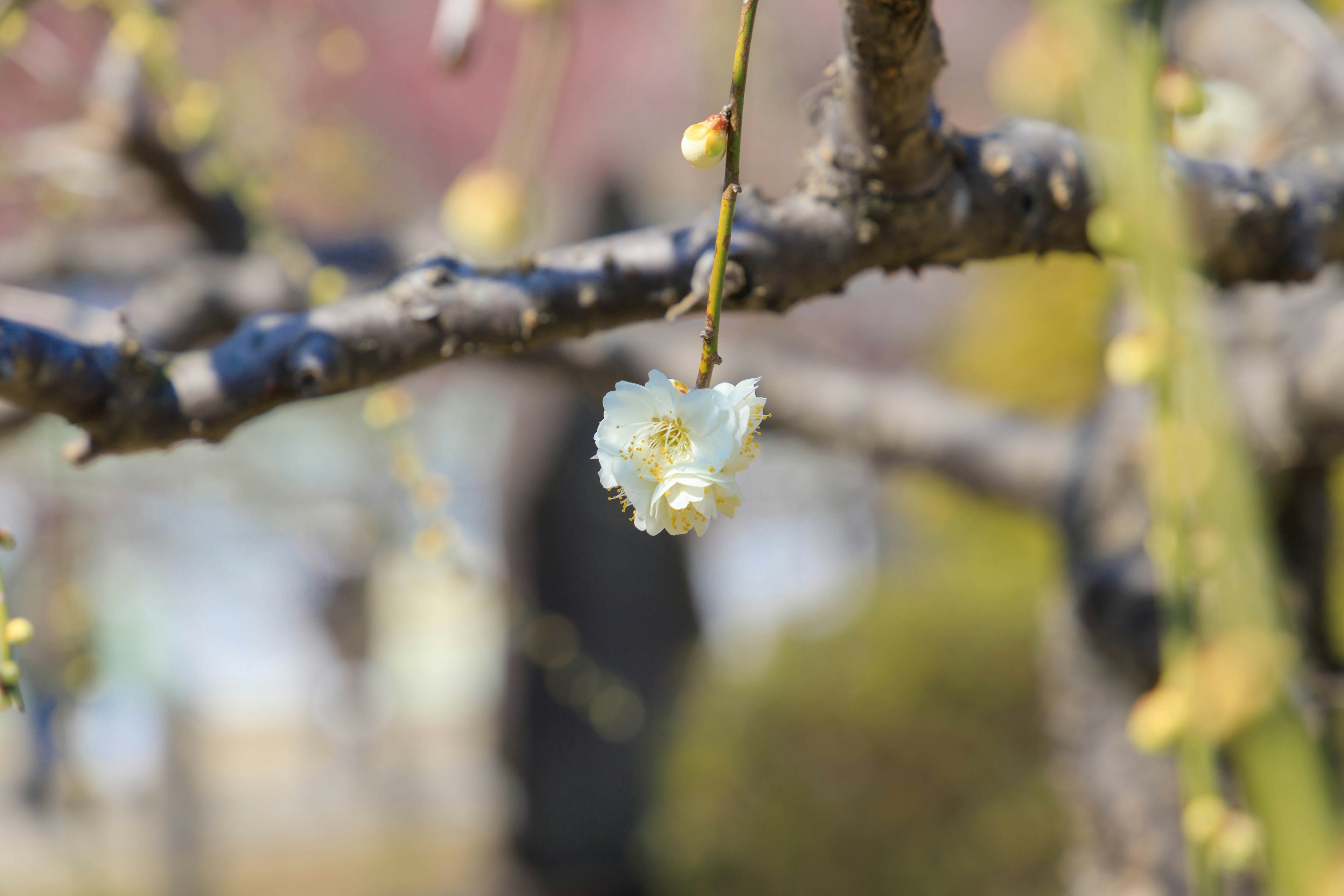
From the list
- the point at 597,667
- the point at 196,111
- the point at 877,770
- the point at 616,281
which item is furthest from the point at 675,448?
the point at 597,667

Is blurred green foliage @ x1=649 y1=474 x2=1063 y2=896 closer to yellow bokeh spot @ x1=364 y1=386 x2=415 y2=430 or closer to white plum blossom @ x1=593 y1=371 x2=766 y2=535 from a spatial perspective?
yellow bokeh spot @ x1=364 y1=386 x2=415 y2=430

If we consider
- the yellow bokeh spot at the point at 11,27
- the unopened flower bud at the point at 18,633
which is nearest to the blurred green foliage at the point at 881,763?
the yellow bokeh spot at the point at 11,27

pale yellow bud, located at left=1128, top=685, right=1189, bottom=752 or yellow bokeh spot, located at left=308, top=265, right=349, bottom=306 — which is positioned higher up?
yellow bokeh spot, located at left=308, top=265, right=349, bottom=306

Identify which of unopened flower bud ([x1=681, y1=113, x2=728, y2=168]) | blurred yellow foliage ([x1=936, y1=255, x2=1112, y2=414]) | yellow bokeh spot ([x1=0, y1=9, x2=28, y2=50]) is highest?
blurred yellow foliage ([x1=936, y1=255, x2=1112, y2=414])

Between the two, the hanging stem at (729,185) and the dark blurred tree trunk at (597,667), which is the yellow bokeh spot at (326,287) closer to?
the hanging stem at (729,185)

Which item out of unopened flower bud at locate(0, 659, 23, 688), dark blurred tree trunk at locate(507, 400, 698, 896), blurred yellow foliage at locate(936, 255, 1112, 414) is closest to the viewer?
unopened flower bud at locate(0, 659, 23, 688)

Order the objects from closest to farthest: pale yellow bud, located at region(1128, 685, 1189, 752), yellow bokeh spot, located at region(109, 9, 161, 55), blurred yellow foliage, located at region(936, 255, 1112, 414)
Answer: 1. pale yellow bud, located at region(1128, 685, 1189, 752)
2. yellow bokeh spot, located at region(109, 9, 161, 55)
3. blurred yellow foliage, located at region(936, 255, 1112, 414)

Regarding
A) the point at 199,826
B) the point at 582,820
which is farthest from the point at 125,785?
the point at 582,820

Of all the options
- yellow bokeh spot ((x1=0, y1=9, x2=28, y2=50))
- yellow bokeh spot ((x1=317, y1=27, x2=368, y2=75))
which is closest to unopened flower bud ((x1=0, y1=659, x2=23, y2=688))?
yellow bokeh spot ((x1=0, y1=9, x2=28, y2=50))
